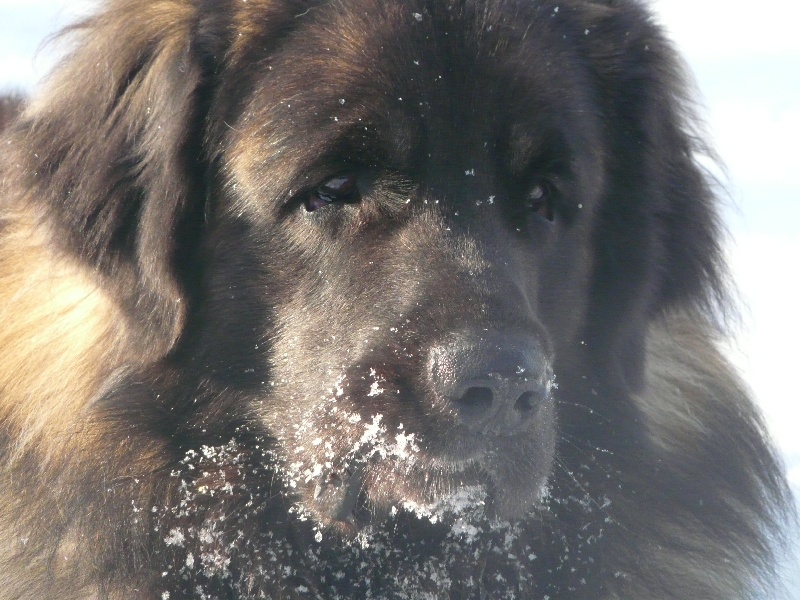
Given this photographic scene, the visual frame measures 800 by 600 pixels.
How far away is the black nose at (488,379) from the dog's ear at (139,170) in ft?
2.57

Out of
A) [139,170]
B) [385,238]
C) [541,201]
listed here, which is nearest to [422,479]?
[385,238]

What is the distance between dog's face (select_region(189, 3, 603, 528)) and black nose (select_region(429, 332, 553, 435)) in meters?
0.02

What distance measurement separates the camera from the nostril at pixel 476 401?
2.49 meters

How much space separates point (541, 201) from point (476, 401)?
77cm

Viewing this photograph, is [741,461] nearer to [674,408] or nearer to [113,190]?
[674,408]

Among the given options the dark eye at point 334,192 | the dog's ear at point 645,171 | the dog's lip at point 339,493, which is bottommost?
the dog's lip at point 339,493

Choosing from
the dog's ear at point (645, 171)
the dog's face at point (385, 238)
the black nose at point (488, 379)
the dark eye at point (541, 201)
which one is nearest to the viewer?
the black nose at point (488, 379)

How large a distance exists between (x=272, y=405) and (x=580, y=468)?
921 mm

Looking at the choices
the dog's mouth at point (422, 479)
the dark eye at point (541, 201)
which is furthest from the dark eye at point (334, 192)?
the dog's mouth at point (422, 479)

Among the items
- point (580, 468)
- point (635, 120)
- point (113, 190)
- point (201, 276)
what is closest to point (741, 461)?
point (580, 468)

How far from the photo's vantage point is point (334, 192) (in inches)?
111

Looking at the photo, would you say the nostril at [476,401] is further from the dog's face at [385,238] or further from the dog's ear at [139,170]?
the dog's ear at [139,170]

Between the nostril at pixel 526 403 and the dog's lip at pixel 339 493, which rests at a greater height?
the nostril at pixel 526 403

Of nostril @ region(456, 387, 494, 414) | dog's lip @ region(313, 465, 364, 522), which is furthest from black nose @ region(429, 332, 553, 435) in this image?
dog's lip @ region(313, 465, 364, 522)
